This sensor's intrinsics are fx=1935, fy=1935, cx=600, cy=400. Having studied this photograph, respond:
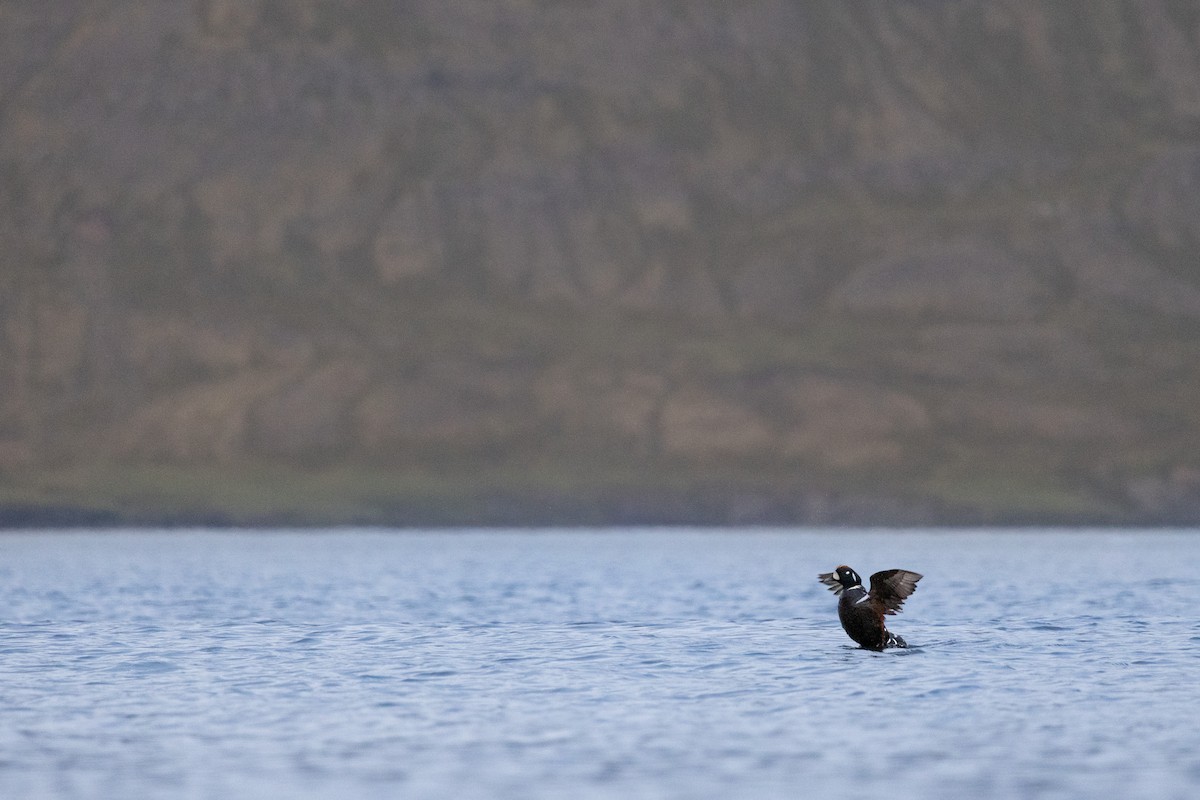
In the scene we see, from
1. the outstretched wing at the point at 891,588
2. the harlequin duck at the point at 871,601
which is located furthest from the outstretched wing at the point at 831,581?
the outstretched wing at the point at 891,588

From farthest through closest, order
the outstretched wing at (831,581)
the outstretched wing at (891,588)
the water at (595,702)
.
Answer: the outstretched wing at (831,581), the outstretched wing at (891,588), the water at (595,702)

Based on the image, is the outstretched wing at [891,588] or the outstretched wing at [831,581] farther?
the outstretched wing at [831,581]

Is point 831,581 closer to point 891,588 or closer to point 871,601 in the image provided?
point 871,601

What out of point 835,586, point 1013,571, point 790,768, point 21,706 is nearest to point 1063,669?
point 835,586

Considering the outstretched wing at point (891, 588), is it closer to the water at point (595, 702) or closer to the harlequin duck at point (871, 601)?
the harlequin duck at point (871, 601)

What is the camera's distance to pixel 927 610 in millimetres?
77688

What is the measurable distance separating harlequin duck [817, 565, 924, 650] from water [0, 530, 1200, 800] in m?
0.94

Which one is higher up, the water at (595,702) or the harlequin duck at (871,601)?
the harlequin duck at (871,601)

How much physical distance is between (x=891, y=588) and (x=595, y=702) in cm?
1218

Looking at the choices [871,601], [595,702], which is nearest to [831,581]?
[871,601]

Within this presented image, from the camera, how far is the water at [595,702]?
2967 cm

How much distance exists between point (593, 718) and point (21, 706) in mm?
11904

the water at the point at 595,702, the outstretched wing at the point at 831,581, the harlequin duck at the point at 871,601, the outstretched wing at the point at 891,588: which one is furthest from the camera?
the outstretched wing at the point at 831,581

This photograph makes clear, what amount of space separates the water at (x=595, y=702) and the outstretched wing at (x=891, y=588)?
59.7 inches
